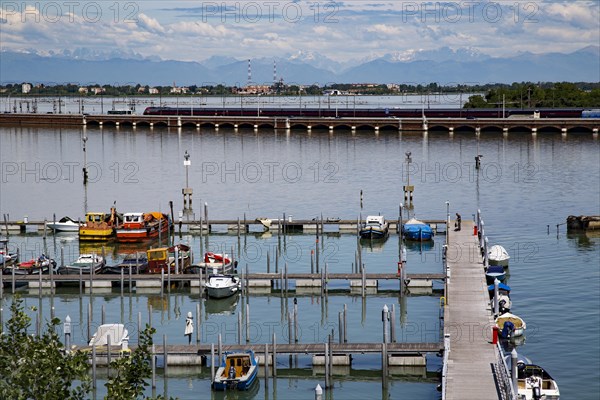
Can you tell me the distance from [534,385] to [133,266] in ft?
86.9

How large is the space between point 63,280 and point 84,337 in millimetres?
9425

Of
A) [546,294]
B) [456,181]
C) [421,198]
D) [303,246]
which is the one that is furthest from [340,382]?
[456,181]

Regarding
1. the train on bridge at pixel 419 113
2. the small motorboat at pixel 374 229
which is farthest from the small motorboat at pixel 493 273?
the train on bridge at pixel 419 113

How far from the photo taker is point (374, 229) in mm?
66875

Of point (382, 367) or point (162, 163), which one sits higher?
point (162, 163)

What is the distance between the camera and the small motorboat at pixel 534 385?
1353 inches

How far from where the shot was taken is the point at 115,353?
3928cm

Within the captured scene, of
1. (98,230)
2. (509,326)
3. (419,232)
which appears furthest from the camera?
(98,230)

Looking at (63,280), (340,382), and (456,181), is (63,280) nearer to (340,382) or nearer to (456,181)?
(340,382)

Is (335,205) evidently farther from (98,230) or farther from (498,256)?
(498,256)

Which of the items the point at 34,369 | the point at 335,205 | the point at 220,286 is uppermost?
the point at 335,205

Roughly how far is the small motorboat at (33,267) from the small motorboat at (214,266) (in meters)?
7.24

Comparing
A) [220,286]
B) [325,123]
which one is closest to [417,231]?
[220,286]

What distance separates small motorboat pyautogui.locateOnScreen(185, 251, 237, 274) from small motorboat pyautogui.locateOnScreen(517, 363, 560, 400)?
21686 millimetres
